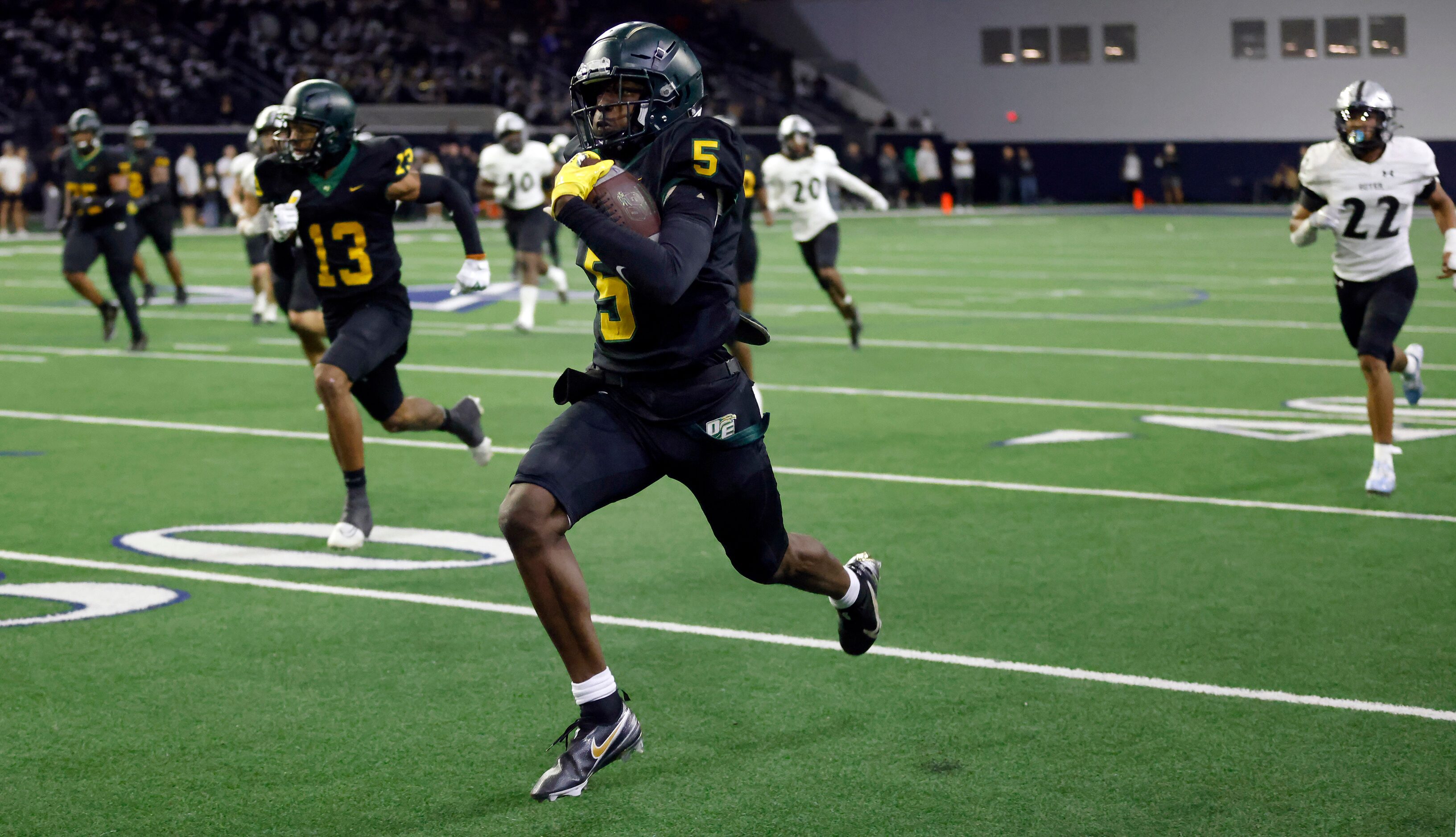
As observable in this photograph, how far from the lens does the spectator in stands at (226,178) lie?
32.4 m

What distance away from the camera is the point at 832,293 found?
1388cm

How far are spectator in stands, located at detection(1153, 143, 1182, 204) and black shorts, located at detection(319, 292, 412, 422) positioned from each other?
37.8 m

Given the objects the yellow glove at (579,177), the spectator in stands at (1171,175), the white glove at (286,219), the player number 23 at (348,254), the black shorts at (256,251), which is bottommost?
the spectator in stands at (1171,175)

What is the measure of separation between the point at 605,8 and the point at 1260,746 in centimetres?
4371

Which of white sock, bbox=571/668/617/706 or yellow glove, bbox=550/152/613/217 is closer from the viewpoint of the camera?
yellow glove, bbox=550/152/613/217

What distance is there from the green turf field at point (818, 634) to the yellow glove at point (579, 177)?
1.47 meters

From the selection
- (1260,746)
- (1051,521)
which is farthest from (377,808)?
(1051,521)

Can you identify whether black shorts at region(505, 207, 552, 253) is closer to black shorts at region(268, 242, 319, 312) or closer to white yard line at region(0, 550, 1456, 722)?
black shorts at region(268, 242, 319, 312)

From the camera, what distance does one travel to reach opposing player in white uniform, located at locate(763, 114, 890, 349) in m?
13.9

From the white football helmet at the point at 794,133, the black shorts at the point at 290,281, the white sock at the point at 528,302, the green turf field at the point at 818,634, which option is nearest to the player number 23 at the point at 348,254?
the black shorts at the point at 290,281

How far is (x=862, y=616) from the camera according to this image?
4.89 m

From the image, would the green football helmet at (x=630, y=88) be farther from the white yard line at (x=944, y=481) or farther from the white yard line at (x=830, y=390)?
the white yard line at (x=830, y=390)

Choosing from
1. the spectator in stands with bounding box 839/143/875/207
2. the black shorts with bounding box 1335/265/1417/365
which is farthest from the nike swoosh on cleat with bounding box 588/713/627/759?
the spectator in stands with bounding box 839/143/875/207

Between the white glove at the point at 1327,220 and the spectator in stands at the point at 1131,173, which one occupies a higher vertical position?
the white glove at the point at 1327,220
